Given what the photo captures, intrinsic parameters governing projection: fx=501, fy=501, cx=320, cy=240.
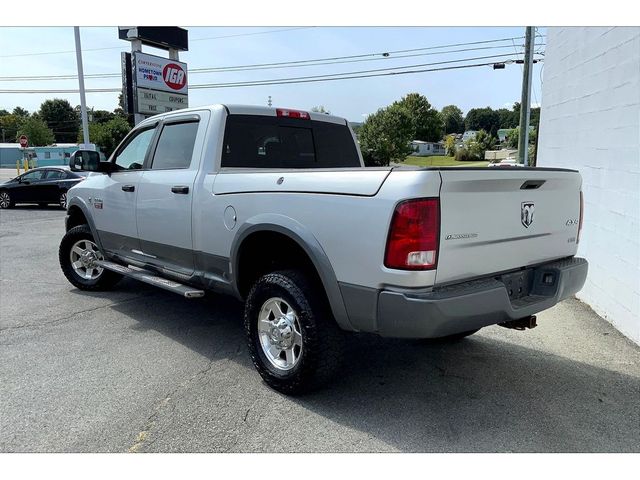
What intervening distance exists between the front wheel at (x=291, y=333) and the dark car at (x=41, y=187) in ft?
51.1

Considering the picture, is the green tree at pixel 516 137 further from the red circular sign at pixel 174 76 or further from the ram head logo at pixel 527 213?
the ram head logo at pixel 527 213

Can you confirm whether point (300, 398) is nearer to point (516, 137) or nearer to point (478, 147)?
point (516, 137)

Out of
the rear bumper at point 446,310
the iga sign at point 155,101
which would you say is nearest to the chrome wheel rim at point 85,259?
the rear bumper at point 446,310

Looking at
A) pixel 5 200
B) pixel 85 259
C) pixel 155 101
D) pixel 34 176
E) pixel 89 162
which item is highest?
pixel 155 101

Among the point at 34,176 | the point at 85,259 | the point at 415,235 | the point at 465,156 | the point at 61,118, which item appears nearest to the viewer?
the point at 415,235

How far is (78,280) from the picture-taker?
642cm

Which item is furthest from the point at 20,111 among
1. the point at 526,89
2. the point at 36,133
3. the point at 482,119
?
the point at 526,89

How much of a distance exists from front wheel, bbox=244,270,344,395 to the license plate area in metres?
1.12

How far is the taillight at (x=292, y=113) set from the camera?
4758 millimetres

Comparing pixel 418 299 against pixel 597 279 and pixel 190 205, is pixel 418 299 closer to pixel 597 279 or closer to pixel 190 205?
pixel 190 205

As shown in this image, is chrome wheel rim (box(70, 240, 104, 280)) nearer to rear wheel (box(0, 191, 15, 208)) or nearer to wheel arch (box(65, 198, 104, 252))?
wheel arch (box(65, 198, 104, 252))

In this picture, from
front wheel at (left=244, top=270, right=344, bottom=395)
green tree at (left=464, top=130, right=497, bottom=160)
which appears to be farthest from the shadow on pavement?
green tree at (left=464, top=130, right=497, bottom=160)

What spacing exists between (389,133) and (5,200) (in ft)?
161

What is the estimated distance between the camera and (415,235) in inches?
107
